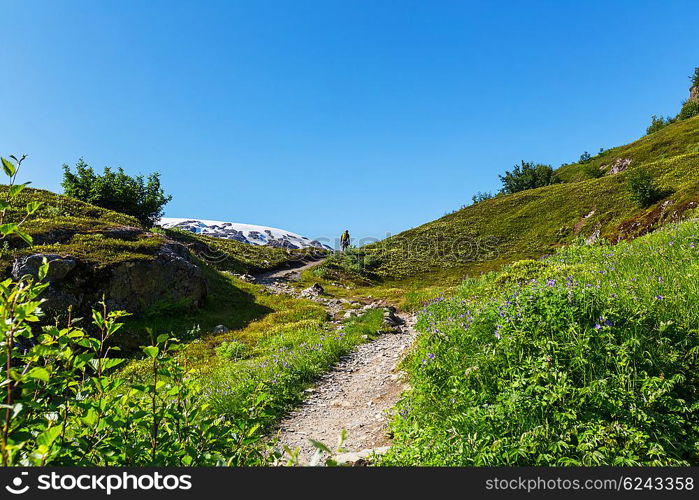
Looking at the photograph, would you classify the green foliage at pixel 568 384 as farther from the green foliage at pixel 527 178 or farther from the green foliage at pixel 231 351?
the green foliage at pixel 527 178

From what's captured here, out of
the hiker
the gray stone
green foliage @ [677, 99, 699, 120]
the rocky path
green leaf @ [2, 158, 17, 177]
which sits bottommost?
the rocky path

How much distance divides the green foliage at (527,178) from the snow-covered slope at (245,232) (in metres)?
52.1

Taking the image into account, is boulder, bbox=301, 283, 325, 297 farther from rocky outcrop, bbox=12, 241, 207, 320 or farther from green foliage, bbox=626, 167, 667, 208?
green foliage, bbox=626, 167, 667, 208

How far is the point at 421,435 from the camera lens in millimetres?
4602

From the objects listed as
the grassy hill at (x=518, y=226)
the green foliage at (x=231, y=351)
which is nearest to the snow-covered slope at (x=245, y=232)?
the grassy hill at (x=518, y=226)

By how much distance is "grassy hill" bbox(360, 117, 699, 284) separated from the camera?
45344mm

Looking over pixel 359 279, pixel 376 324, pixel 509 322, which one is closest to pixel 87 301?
pixel 376 324

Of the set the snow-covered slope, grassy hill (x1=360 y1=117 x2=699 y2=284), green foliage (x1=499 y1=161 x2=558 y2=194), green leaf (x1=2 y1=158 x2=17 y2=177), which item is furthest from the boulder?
green foliage (x1=499 y1=161 x2=558 y2=194)

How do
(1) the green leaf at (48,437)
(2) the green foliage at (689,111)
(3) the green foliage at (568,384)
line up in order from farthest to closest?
(2) the green foliage at (689,111)
(3) the green foliage at (568,384)
(1) the green leaf at (48,437)

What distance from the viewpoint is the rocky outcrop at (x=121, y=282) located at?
12906 mm

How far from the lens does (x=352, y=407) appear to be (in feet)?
25.9

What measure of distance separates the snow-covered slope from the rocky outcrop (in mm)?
67792

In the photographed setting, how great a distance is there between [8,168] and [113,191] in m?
41.4

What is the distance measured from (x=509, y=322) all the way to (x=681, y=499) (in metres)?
2.89
